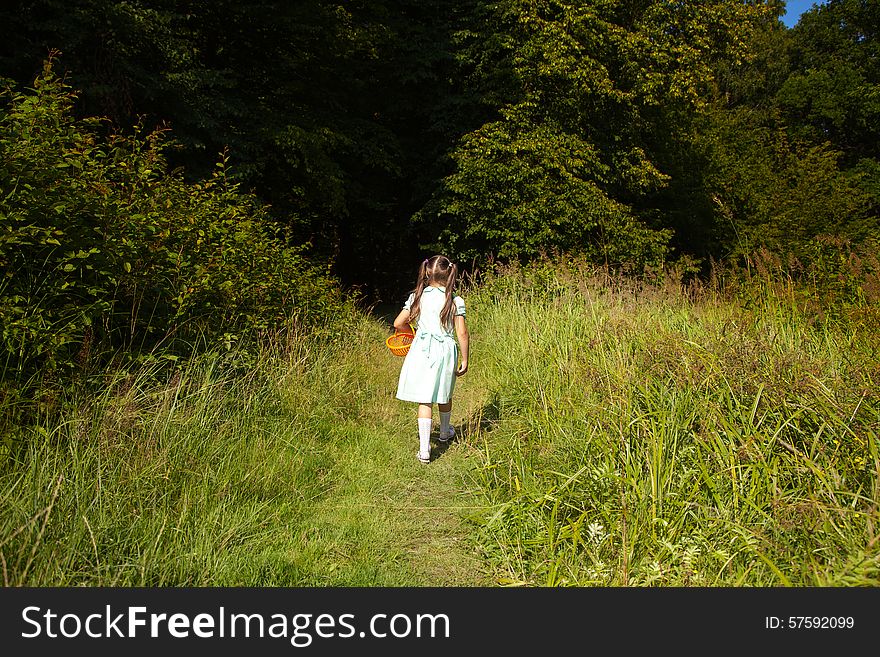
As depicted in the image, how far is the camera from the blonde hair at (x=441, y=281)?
17.3ft

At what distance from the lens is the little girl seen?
5.11 metres

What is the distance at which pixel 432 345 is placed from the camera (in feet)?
17.0

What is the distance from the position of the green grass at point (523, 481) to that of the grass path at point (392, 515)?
0.02 metres

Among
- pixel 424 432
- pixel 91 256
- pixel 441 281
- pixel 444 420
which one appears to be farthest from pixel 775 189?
pixel 91 256

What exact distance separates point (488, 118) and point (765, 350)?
47.3 feet

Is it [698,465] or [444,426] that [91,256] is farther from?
[698,465]

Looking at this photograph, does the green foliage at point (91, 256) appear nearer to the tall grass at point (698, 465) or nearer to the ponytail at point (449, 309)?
the ponytail at point (449, 309)

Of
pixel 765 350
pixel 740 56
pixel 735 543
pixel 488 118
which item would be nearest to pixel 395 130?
pixel 488 118

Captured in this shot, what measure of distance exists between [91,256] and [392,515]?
8.75ft

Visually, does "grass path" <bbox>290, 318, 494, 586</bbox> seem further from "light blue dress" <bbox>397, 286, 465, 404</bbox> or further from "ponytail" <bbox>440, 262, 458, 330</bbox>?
"ponytail" <bbox>440, 262, 458, 330</bbox>

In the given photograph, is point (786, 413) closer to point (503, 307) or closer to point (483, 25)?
point (503, 307)

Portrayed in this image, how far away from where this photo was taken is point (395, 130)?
18266mm

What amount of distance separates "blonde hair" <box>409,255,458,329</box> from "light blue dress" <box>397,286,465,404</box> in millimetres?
43

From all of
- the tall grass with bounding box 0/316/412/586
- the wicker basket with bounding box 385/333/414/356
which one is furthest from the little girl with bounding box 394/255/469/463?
the tall grass with bounding box 0/316/412/586
